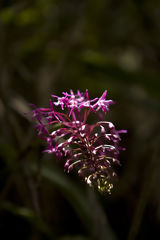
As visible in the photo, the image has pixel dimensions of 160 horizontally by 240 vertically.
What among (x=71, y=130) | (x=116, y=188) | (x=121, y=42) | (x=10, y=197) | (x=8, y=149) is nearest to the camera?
(x=71, y=130)

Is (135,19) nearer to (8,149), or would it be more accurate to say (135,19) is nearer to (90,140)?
(8,149)

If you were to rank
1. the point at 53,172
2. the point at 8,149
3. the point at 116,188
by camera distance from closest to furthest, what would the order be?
the point at 8,149 → the point at 53,172 → the point at 116,188

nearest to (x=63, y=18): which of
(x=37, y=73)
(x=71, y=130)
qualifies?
(x=37, y=73)

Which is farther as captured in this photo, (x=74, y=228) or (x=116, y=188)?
(x=116, y=188)

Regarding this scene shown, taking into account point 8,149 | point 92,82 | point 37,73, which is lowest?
point 8,149

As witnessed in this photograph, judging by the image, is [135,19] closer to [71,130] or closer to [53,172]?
[53,172]

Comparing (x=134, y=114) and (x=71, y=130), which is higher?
(x=134, y=114)

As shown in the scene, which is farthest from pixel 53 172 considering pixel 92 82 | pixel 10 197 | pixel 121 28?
pixel 121 28
